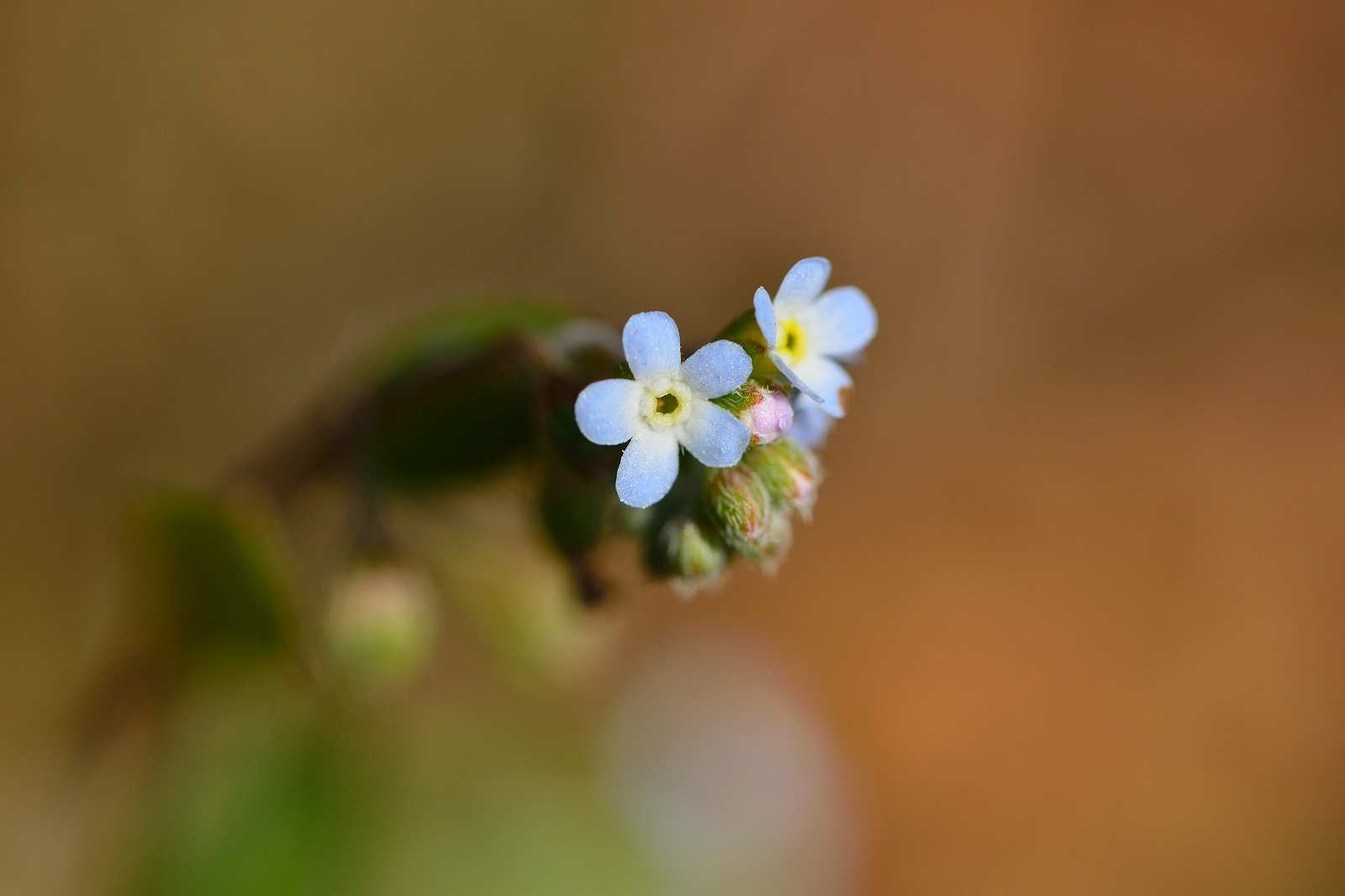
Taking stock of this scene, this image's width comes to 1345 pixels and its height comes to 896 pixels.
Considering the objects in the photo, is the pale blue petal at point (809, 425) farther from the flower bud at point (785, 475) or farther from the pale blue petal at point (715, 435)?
the pale blue petal at point (715, 435)

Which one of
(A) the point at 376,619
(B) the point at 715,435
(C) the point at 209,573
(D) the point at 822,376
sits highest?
(C) the point at 209,573

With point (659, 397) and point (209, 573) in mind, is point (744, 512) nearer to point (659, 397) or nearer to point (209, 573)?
point (659, 397)

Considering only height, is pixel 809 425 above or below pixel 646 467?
above

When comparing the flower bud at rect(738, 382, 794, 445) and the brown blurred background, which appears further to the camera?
the brown blurred background

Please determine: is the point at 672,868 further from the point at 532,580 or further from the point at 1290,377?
the point at 1290,377

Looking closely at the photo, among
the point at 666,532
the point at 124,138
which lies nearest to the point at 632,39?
the point at 124,138

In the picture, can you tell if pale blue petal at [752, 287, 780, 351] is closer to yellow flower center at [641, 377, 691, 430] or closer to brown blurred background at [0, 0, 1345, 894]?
yellow flower center at [641, 377, 691, 430]

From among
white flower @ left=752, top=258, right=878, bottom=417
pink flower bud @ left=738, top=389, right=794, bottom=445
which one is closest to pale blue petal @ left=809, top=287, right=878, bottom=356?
white flower @ left=752, top=258, right=878, bottom=417

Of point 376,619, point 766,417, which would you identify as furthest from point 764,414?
point 376,619
